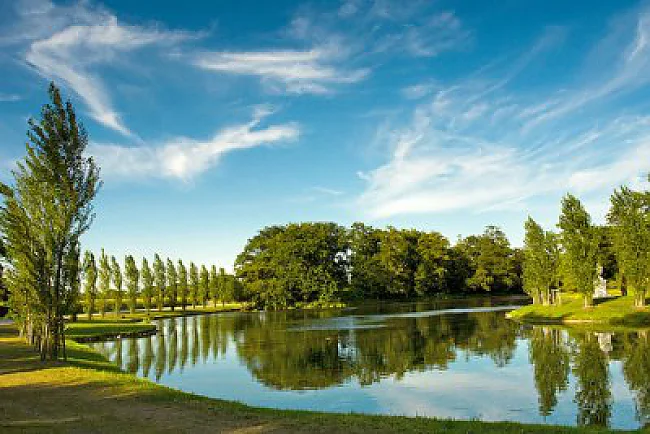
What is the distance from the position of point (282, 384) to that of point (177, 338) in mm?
30321

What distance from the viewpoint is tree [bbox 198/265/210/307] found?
4759 inches

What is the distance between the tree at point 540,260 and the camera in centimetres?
6894

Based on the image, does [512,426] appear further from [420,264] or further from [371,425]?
[420,264]

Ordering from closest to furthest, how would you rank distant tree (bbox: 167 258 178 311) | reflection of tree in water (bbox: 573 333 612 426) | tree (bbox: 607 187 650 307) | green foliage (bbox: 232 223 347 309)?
1. reflection of tree in water (bbox: 573 333 612 426)
2. tree (bbox: 607 187 650 307)
3. distant tree (bbox: 167 258 178 311)
4. green foliage (bbox: 232 223 347 309)

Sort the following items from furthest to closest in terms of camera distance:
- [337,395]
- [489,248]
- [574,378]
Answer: [489,248] → [574,378] → [337,395]

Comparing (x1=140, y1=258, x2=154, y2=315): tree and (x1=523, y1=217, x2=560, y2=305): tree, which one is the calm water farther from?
(x1=140, y1=258, x2=154, y2=315): tree

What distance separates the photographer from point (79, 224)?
96.2ft

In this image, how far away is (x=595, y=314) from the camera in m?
52.1

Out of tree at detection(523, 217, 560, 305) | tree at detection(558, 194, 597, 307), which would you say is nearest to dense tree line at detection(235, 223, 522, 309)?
tree at detection(523, 217, 560, 305)

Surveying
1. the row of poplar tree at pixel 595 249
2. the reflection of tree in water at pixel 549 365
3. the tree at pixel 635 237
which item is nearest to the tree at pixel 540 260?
the row of poplar tree at pixel 595 249

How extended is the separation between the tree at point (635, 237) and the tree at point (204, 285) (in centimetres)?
9286

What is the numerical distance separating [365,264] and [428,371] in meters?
104

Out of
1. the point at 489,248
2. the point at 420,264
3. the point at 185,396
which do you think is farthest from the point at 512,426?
the point at 489,248

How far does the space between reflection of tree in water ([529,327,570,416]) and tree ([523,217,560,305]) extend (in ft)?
82.9
